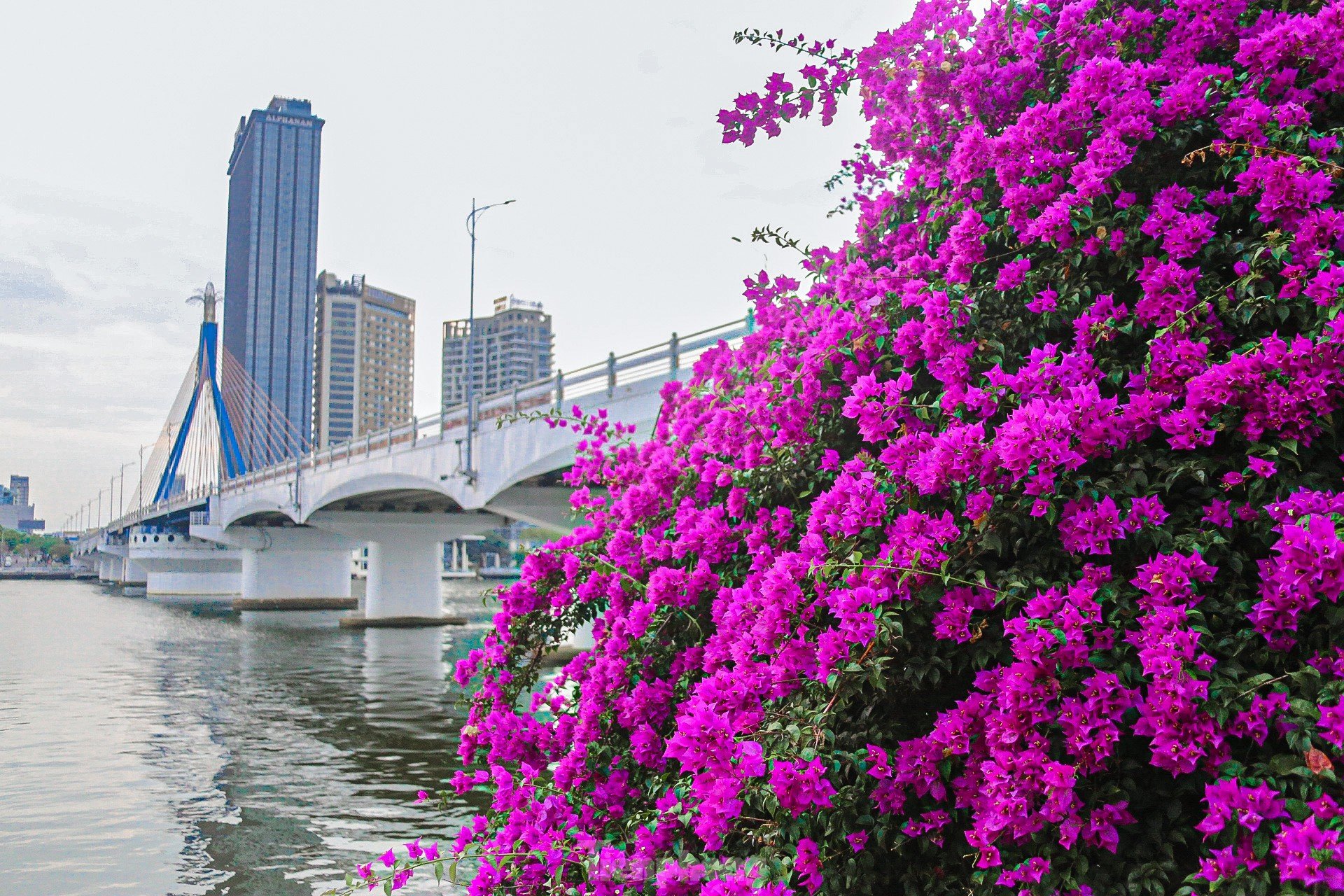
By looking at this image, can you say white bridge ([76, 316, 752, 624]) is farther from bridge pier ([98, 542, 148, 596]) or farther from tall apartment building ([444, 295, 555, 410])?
tall apartment building ([444, 295, 555, 410])

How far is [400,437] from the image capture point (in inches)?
1203

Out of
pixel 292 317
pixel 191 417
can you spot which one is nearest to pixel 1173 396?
pixel 191 417

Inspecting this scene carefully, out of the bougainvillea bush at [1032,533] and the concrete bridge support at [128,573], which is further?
the concrete bridge support at [128,573]

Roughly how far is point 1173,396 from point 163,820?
35.6ft

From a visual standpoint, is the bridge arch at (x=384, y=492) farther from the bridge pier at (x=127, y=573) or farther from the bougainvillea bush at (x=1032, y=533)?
the bridge pier at (x=127, y=573)

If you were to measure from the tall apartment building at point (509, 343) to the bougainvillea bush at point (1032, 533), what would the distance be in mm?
50506

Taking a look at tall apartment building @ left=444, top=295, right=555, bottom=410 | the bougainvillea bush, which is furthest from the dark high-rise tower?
the bougainvillea bush

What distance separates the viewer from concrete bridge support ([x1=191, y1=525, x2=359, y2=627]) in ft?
184

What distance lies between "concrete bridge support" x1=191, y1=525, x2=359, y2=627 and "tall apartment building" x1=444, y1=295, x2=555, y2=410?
35.0ft

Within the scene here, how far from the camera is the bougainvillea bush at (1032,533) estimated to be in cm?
258

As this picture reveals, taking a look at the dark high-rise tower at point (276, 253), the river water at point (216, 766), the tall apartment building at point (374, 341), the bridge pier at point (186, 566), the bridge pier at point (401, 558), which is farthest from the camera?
the dark high-rise tower at point (276, 253)

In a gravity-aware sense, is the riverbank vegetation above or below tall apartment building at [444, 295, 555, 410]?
below

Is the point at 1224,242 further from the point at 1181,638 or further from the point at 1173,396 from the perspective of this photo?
the point at 1181,638

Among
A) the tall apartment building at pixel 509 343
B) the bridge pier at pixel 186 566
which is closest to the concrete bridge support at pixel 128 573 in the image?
the bridge pier at pixel 186 566
